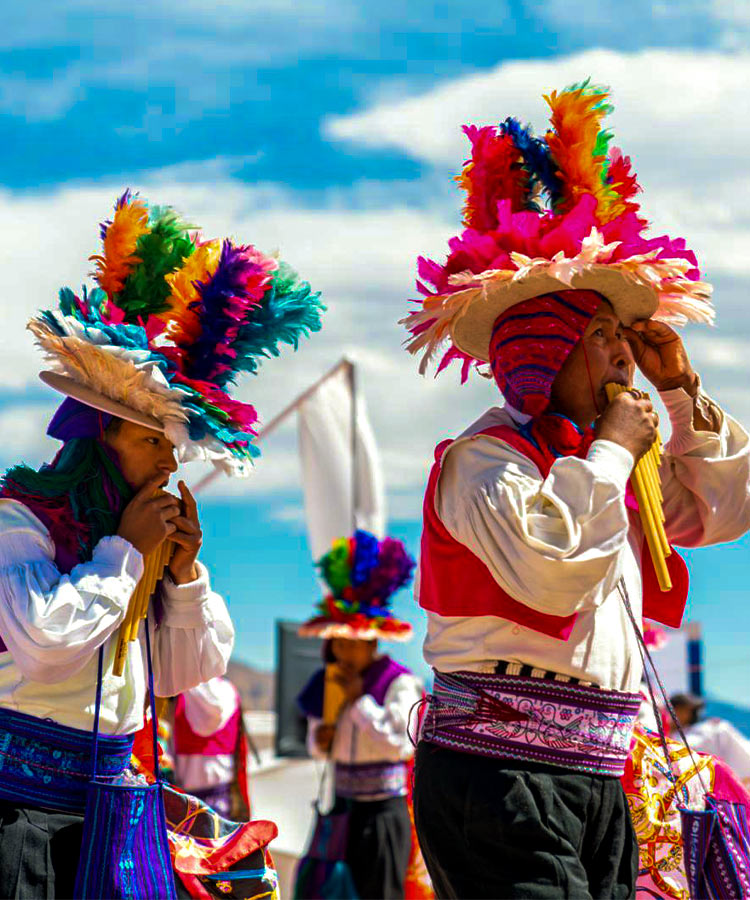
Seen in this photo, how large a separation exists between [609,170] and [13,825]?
216 cm

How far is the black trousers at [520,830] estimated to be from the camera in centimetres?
288

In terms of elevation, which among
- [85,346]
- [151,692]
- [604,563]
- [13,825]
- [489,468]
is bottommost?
[13,825]

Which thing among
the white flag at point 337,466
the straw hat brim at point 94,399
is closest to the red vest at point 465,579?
the straw hat brim at point 94,399

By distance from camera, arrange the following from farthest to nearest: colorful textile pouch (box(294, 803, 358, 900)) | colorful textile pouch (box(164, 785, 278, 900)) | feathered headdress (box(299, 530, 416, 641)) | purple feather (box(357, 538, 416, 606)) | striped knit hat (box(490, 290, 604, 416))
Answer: purple feather (box(357, 538, 416, 606)) < feathered headdress (box(299, 530, 416, 641)) < colorful textile pouch (box(294, 803, 358, 900)) < colorful textile pouch (box(164, 785, 278, 900)) < striped knit hat (box(490, 290, 604, 416))

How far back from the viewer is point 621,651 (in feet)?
10.1

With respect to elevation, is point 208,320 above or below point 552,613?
above

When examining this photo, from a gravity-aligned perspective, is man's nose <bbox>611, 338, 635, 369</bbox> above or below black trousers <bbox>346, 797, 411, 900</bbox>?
above

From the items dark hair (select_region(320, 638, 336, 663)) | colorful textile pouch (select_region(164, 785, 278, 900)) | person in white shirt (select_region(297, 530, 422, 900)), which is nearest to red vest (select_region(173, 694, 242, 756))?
person in white shirt (select_region(297, 530, 422, 900))

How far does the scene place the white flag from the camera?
491 inches

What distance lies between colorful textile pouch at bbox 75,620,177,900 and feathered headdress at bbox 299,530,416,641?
4998 millimetres

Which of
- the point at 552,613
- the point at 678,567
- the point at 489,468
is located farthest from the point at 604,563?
the point at 678,567

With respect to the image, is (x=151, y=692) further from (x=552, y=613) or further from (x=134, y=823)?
(x=552, y=613)

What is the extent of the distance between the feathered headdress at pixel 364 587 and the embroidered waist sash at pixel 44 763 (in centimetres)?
497

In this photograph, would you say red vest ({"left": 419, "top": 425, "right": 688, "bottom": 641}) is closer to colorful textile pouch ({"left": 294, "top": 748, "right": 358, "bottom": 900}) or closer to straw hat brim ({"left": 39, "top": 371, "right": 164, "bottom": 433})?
straw hat brim ({"left": 39, "top": 371, "right": 164, "bottom": 433})
